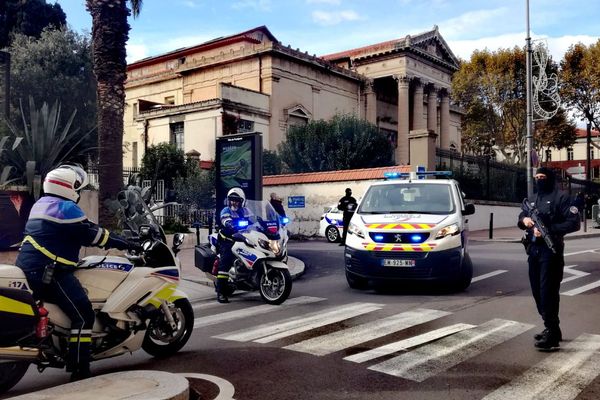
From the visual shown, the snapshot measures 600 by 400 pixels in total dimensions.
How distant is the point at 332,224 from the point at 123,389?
17067 mm

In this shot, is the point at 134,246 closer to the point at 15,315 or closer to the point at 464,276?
the point at 15,315

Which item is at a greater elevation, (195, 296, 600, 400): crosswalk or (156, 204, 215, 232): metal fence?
(156, 204, 215, 232): metal fence

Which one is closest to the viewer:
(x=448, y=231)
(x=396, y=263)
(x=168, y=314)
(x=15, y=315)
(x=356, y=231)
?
(x=15, y=315)

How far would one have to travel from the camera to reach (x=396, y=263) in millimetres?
9344

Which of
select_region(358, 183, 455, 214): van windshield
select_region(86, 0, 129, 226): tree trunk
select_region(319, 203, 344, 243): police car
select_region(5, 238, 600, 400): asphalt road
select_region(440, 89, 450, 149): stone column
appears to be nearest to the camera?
select_region(5, 238, 600, 400): asphalt road

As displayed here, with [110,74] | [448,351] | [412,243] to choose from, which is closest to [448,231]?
[412,243]

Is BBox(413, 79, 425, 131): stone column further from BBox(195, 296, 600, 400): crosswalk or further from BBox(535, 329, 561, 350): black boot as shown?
BBox(535, 329, 561, 350): black boot

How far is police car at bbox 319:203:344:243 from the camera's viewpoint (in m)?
21.2

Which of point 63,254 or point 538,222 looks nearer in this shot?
point 63,254

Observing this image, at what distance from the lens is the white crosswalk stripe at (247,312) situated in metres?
7.76


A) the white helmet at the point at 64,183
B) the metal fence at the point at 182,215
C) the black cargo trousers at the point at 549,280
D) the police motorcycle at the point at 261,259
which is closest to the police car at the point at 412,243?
the police motorcycle at the point at 261,259

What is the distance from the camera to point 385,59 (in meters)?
47.1

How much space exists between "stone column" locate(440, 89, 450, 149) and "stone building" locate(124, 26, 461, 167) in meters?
0.09

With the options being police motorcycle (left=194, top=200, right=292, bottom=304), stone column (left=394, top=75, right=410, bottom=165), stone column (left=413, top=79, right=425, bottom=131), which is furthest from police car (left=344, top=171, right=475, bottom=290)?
stone column (left=413, top=79, right=425, bottom=131)
